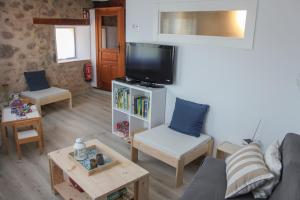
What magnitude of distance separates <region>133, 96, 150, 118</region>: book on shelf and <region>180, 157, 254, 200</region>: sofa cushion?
134 cm

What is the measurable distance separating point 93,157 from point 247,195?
130cm

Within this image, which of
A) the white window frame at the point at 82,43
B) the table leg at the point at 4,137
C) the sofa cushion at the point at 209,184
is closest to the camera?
the sofa cushion at the point at 209,184

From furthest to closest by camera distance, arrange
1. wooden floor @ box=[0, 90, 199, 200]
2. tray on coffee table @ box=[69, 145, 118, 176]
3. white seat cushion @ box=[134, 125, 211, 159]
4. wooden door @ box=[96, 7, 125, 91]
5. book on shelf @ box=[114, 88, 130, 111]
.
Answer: wooden door @ box=[96, 7, 125, 91]
book on shelf @ box=[114, 88, 130, 111]
white seat cushion @ box=[134, 125, 211, 159]
wooden floor @ box=[0, 90, 199, 200]
tray on coffee table @ box=[69, 145, 118, 176]

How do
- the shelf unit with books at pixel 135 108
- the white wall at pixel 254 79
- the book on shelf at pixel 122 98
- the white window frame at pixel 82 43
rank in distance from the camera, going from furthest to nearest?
the white window frame at pixel 82 43, the book on shelf at pixel 122 98, the shelf unit with books at pixel 135 108, the white wall at pixel 254 79

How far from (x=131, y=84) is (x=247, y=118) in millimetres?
1567

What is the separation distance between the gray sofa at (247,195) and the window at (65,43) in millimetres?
4263

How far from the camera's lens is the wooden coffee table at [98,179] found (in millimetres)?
1999

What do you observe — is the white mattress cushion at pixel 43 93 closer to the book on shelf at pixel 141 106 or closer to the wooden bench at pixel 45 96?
the wooden bench at pixel 45 96

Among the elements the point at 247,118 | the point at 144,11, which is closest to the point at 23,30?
the point at 144,11

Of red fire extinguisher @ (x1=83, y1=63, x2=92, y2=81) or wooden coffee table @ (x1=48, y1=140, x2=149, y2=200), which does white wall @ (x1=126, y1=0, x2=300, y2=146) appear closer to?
wooden coffee table @ (x1=48, y1=140, x2=149, y2=200)

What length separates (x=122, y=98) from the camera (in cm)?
381

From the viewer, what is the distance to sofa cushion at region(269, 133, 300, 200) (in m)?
1.47

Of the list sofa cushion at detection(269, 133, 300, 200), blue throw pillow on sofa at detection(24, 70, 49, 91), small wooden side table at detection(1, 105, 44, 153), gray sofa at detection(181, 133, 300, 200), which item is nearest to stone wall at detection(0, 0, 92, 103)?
blue throw pillow on sofa at detection(24, 70, 49, 91)

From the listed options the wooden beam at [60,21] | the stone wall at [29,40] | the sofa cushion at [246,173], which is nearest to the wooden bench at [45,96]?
the stone wall at [29,40]
